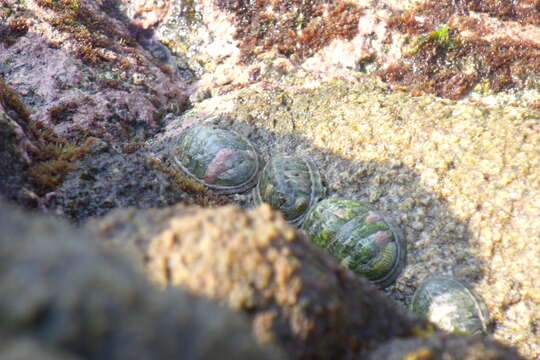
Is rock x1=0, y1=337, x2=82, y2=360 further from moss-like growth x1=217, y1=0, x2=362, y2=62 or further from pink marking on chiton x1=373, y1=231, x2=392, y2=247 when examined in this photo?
moss-like growth x1=217, y1=0, x2=362, y2=62

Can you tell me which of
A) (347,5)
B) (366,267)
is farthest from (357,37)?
(366,267)

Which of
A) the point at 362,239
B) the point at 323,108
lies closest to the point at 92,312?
the point at 362,239

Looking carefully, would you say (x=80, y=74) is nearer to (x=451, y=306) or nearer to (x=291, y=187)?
(x=291, y=187)

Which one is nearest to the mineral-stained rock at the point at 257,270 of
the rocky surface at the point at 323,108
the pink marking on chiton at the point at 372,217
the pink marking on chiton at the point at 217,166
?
the rocky surface at the point at 323,108

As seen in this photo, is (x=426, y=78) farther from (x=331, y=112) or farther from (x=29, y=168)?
(x=29, y=168)

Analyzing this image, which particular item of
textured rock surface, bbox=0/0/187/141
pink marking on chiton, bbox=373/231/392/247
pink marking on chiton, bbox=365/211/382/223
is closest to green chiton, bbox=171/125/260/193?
textured rock surface, bbox=0/0/187/141

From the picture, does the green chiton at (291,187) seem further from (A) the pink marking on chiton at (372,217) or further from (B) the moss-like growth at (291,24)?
(B) the moss-like growth at (291,24)
